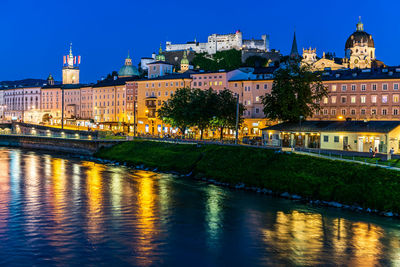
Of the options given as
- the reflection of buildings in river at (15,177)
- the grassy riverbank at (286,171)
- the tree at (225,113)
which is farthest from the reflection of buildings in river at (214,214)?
the tree at (225,113)

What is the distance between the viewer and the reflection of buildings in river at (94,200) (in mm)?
30953

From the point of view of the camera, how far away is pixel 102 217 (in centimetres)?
3431

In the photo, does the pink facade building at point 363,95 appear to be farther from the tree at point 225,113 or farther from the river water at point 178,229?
the river water at point 178,229

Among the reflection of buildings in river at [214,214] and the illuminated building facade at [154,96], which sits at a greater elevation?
the illuminated building facade at [154,96]

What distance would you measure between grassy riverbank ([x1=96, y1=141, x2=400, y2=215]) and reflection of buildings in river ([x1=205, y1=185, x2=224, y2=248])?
198 inches

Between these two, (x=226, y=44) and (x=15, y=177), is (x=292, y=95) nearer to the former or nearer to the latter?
(x=15, y=177)

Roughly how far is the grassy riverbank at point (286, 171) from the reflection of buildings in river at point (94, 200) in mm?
8265

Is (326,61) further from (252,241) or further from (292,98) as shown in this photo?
(252,241)

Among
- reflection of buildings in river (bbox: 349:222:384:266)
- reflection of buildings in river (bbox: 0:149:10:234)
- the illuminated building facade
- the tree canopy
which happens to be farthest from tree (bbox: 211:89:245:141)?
reflection of buildings in river (bbox: 349:222:384:266)

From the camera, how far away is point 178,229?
31609 millimetres

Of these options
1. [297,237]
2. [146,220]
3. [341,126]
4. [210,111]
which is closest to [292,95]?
[341,126]

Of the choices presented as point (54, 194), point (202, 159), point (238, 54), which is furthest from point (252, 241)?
point (238, 54)

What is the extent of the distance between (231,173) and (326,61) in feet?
307

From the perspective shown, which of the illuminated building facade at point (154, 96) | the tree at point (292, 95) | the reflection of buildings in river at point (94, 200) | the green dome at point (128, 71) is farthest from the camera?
the green dome at point (128, 71)
